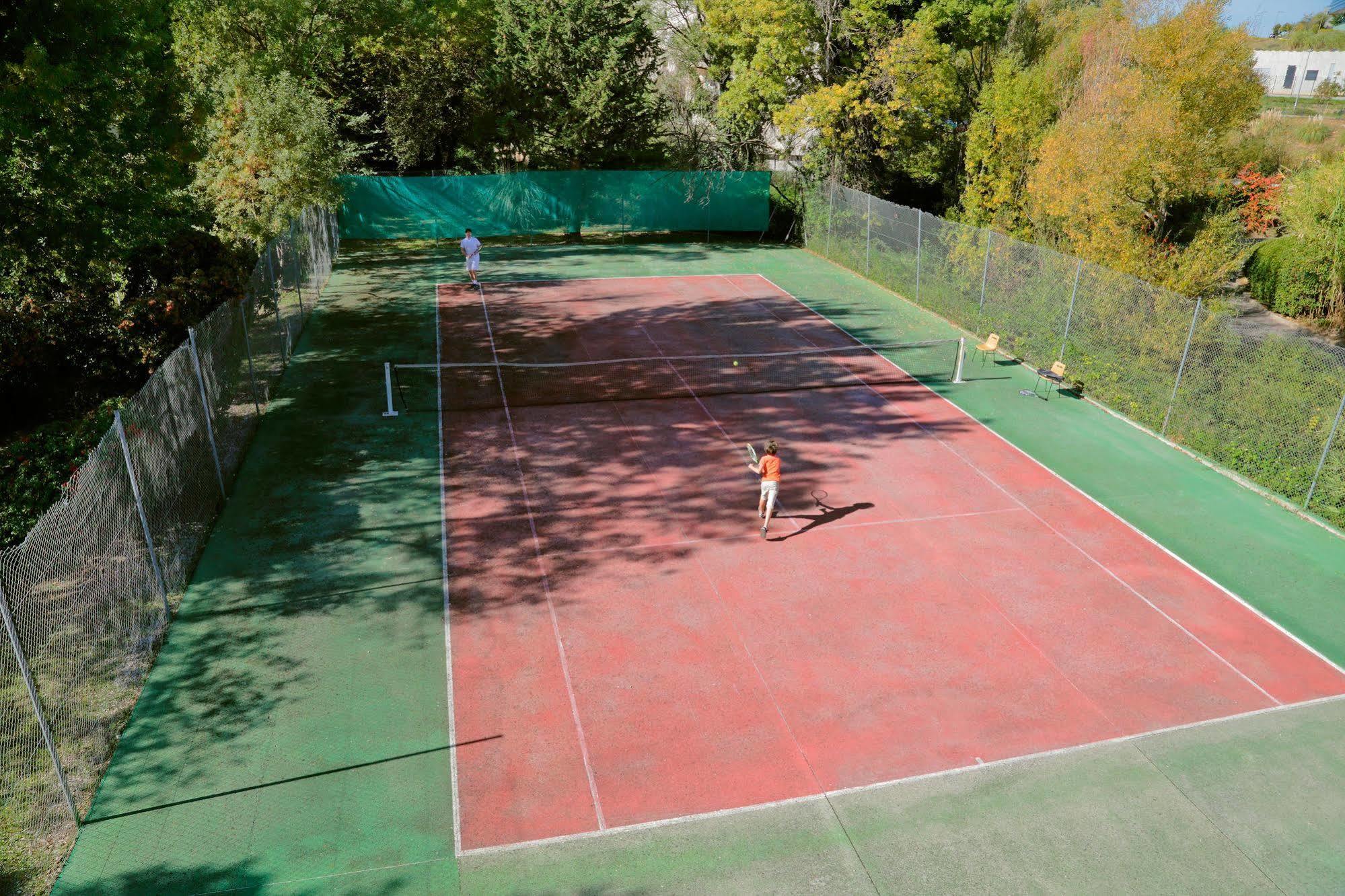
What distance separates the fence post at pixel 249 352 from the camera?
16594 millimetres

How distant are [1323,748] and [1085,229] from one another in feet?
51.3

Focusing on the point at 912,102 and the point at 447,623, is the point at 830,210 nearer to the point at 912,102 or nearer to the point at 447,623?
the point at 912,102

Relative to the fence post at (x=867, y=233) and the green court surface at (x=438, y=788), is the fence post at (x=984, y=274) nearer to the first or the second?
the fence post at (x=867, y=233)

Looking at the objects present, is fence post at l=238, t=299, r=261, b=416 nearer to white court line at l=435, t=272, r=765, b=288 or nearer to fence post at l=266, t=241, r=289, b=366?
fence post at l=266, t=241, r=289, b=366

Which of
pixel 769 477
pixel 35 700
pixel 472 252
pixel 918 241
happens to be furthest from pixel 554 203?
pixel 35 700

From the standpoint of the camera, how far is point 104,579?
952cm

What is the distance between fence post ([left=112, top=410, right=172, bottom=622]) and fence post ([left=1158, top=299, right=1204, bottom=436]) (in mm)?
17210

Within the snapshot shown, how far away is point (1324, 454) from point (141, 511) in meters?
17.2

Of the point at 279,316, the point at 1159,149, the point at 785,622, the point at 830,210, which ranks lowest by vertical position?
the point at 785,622

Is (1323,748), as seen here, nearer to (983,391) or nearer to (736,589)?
(736,589)

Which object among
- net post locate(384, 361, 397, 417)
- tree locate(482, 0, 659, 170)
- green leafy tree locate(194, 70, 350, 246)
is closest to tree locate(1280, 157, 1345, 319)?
tree locate(482, 0, 659, 170)

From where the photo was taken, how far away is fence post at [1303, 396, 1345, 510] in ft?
46.5

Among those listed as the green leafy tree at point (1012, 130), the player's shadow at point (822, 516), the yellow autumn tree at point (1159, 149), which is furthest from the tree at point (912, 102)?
the player's shadow at point (822, 516)

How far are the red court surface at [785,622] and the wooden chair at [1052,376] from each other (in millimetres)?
3003
